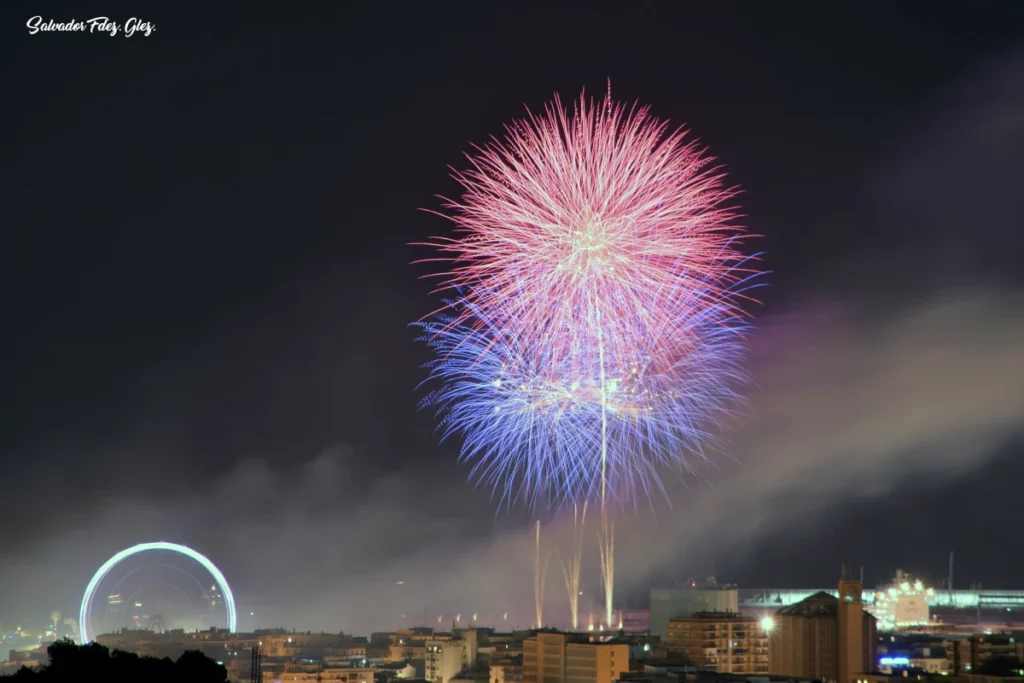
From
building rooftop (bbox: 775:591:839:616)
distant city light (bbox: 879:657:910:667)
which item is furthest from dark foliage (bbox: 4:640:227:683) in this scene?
distant city light (bbox: 879:657:910:667)

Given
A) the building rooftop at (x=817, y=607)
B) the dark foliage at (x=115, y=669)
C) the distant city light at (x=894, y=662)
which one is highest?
the dark foliage at (x=115, y=669)

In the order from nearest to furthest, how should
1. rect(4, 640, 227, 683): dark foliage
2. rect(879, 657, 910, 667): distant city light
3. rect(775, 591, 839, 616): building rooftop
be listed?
rect(4, 640, 227, 683): dark foliage
rect(775, 591, 839, 616): building rooftop
rect(879, 657, 910, 667): distant city light

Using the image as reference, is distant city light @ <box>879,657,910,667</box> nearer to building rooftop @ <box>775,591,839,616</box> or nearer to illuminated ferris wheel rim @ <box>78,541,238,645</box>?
building rooftop @ <box>775,591,839,616</box>

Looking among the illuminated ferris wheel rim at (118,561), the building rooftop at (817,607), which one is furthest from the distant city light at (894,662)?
the illuminated ferris wheel rim at (118,561)

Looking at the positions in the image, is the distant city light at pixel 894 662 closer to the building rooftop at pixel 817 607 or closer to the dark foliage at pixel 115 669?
the building rooftop at pixel 817 607

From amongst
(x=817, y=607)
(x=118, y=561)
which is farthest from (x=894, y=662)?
(x=118, y=561)

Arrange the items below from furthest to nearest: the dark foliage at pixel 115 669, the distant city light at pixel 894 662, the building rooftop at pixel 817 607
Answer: the distant city light at pixel 894 662 < the building rooftop at pixel 817 607 < the dark foliage at pixel 115 669

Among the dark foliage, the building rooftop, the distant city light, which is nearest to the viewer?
the dark foliage

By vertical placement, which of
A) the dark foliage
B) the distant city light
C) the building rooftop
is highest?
the dark foliage

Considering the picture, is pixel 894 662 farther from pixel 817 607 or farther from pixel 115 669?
pixel 115 669

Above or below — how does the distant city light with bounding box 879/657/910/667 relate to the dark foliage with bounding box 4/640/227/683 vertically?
below

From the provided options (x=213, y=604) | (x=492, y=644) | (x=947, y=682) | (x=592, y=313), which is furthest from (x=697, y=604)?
(x=592, y=313)

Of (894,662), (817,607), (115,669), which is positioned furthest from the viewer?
(894,662)
